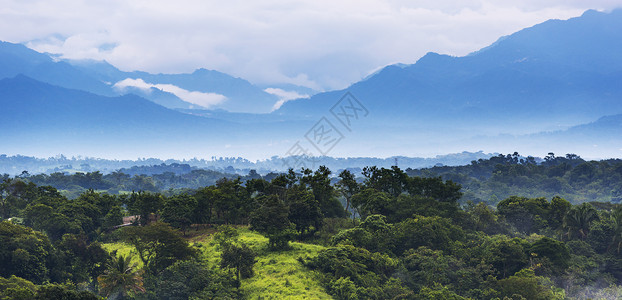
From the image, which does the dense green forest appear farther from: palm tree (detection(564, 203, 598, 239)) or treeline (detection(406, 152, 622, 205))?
treeline (detection(406, 152, 622, 205))

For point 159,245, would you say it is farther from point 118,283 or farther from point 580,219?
point 580,219


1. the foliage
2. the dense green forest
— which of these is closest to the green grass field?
the dense green forest

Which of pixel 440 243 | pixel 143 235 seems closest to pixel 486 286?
pixel 440 243

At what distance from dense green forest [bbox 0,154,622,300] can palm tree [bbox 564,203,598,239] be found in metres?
0.13

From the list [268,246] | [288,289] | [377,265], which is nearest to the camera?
[288,289]

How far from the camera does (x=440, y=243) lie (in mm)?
37562

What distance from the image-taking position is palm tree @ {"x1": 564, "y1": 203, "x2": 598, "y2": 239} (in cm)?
4378

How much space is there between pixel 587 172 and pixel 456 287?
116019mm

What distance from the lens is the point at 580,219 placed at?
44.2 m

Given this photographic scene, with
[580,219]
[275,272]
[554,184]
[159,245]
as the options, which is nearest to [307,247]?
[275,272]

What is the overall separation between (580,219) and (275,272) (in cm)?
3471

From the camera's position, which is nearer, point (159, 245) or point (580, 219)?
point (159, 245)

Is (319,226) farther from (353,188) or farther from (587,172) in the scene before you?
(587,172)

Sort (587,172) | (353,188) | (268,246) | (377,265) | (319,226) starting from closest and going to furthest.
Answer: (377,265) → (268,246) → (319,226) → (353,188) → (587,172)
